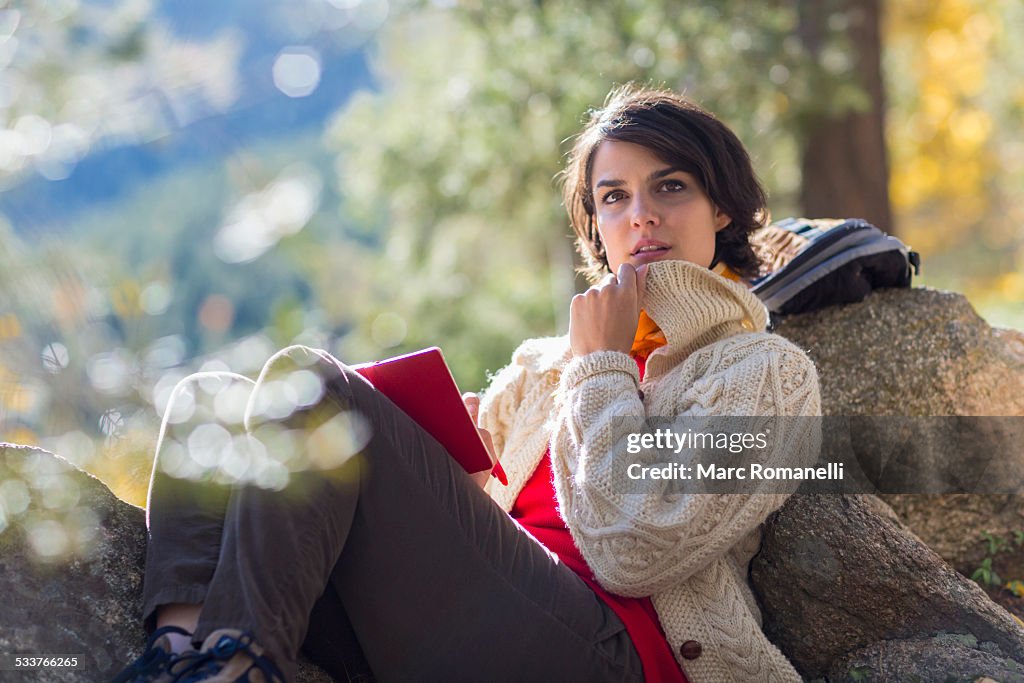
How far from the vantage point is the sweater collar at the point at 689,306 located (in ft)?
8.43

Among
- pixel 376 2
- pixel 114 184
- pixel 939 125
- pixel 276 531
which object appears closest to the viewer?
pixel 276 531

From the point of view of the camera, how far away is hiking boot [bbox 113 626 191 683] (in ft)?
6.00

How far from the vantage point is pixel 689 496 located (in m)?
2.22

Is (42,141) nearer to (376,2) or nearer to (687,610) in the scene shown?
(376,2)

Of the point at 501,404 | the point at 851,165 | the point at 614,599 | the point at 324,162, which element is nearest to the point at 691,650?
the point at 614,599

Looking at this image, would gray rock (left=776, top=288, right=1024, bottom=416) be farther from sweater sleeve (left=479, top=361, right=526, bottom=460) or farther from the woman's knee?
the woman's knee

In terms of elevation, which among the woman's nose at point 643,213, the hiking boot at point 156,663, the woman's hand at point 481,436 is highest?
the woman's nose at point 643,213

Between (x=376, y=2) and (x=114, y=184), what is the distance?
214 centimetres

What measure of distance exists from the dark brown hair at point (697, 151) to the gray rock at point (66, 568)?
5.26 ft

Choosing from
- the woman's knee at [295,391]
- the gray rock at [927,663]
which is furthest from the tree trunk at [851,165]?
the woman's knee at [295,391]

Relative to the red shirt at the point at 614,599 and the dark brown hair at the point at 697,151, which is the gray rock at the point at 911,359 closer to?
the dark brown hair at the point at 697,151

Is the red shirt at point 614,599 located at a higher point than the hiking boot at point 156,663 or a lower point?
lower

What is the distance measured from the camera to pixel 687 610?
7.57 ft

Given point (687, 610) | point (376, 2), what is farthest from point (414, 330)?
point (687, 610)
